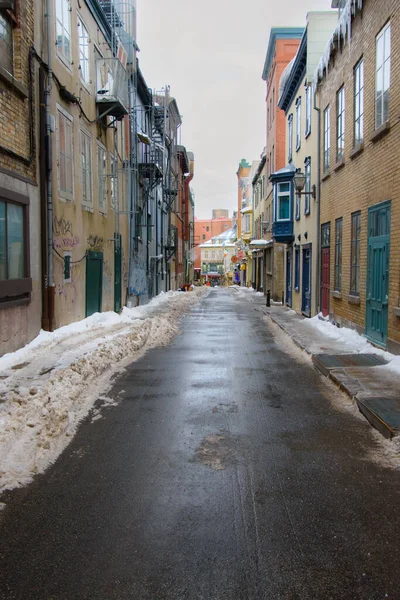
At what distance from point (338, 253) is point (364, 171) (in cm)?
328

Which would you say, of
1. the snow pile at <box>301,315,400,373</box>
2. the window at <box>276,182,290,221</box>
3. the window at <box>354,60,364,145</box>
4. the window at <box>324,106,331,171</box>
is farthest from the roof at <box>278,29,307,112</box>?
the snow pile at <box>301,315,400,373</box>

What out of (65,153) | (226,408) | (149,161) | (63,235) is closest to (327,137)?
(65,153)

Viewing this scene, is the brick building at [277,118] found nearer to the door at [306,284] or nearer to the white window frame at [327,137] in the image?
the door at [306,284]

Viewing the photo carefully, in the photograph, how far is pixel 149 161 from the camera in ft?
78.2

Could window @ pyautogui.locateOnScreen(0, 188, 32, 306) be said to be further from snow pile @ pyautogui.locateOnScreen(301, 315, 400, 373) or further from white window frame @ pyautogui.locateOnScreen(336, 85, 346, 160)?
white window frame @ pyautogui.locateOnScreen(336, 85, 346, 160)

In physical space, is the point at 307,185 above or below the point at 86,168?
above

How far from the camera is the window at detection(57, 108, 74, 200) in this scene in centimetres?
1193

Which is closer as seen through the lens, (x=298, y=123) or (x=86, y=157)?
(x=86, y=157)

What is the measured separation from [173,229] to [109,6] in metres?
21.8

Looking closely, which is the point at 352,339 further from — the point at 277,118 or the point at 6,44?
the point at 277,118

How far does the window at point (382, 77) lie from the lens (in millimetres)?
9789

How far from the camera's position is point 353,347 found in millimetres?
10609

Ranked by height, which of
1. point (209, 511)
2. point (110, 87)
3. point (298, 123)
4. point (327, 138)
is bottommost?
point (209, 511)

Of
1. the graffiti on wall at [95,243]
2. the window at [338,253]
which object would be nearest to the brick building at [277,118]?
the window at [338,253]
